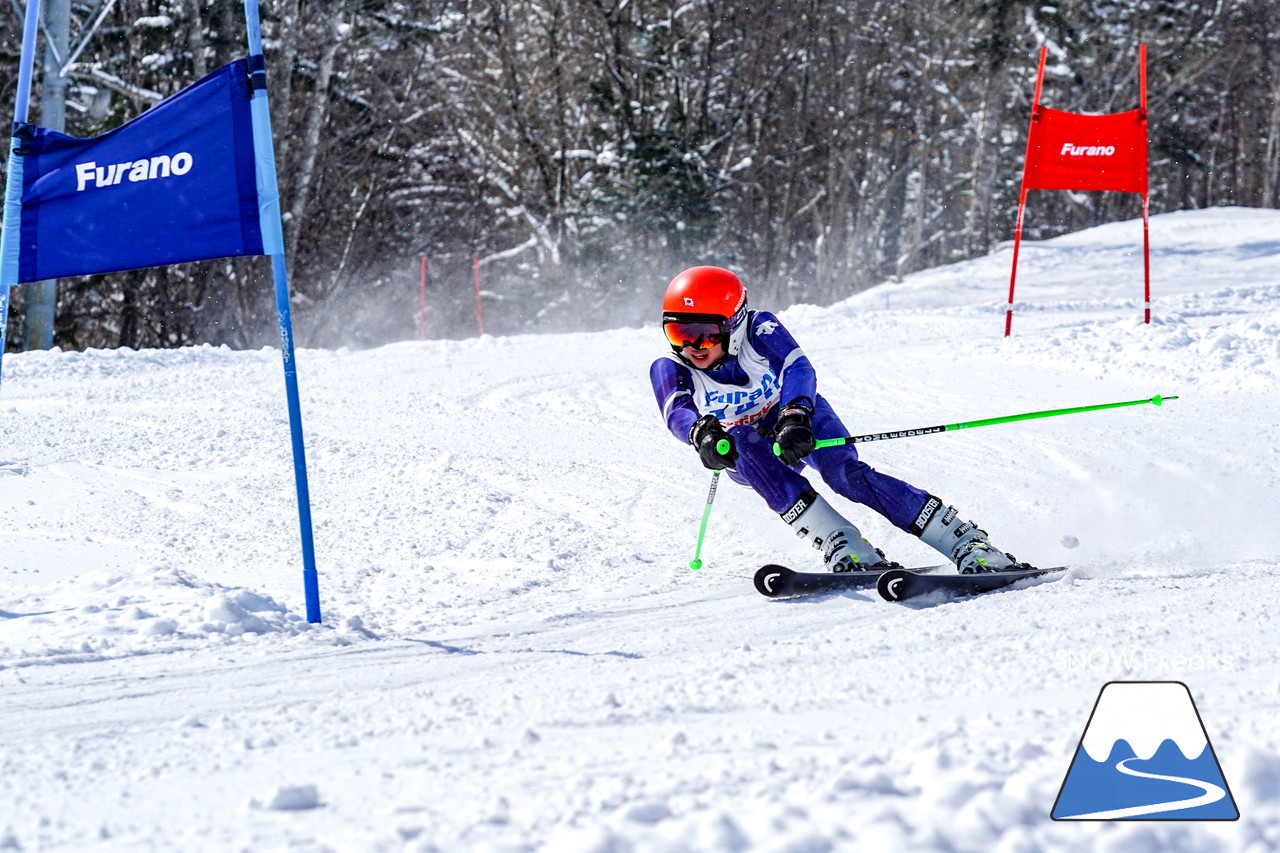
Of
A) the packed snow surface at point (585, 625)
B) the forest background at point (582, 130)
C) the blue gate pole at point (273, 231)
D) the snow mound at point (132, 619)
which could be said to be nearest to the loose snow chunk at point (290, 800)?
the packed snow surface at point (585, 625)

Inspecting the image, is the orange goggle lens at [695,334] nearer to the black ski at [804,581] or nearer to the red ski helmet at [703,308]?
the red ski helmet at [703,308]

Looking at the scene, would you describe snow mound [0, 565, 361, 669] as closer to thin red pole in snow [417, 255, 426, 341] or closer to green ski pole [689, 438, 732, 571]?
green ski pole [689, 438, 732, 571]

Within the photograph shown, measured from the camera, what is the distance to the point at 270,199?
14.6ft

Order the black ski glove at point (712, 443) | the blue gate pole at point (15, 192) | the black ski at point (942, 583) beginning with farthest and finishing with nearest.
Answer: the black ski glove at point (712, 443), the blue gate pole at point (15, 192), the black ski at point (942, 583)

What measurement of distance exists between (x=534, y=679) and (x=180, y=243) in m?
2.24

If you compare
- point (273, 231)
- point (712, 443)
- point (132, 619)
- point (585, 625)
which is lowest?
point (585, 625)

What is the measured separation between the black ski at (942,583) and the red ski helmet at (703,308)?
1.36m

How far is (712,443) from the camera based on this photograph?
5.02 m

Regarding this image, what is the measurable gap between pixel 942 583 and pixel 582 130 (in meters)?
23.5

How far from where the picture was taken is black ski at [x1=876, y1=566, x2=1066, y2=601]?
466cm

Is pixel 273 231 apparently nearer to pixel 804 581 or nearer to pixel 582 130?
pixel 804 581

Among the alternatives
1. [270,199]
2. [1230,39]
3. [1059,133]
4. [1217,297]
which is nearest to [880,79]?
[1230,39]

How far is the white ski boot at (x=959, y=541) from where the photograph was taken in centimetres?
493

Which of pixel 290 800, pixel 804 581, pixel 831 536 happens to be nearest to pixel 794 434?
pixel 831 536
